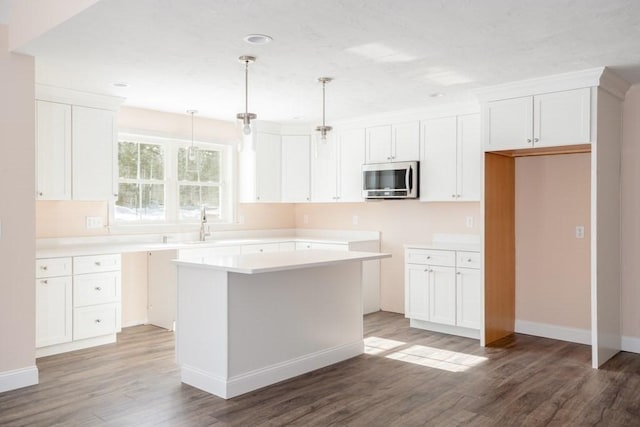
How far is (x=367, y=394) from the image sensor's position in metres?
3.43

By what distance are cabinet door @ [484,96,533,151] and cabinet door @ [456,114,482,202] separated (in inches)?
19.0

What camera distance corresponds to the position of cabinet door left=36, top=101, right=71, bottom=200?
438 cm

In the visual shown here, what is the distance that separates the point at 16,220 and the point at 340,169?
3.63m

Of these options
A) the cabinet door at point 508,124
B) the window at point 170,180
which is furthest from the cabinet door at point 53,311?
the cabinet door at point 508,124

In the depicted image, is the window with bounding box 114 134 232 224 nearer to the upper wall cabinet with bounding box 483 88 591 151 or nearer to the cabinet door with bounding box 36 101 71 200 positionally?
the cabinet door with bounding box 36 101 71 200

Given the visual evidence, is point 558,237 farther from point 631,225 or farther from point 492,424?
point 492,424

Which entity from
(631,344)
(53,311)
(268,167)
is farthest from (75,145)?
(631,344)

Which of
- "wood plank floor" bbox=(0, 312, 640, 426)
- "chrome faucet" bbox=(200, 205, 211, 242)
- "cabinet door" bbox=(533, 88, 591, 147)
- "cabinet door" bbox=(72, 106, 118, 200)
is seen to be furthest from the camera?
"chrome faucet" bbox=(200, 205, 211, 242)

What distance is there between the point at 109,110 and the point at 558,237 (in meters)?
4.50

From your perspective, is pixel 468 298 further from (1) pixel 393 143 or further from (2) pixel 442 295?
(1) pixel 393 143

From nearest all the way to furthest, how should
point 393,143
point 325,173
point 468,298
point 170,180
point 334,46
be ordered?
point 334,46
point 468,298
point 393,143
point 170,180
point 325,173

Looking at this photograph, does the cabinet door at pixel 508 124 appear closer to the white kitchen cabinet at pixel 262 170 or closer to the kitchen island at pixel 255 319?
the kitchen island at pixel 255 319

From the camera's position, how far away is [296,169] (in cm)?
651

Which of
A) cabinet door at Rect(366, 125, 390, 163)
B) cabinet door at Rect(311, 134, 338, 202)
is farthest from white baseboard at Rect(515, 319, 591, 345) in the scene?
cabinet door at Rect(311, 134, 338, 202)
